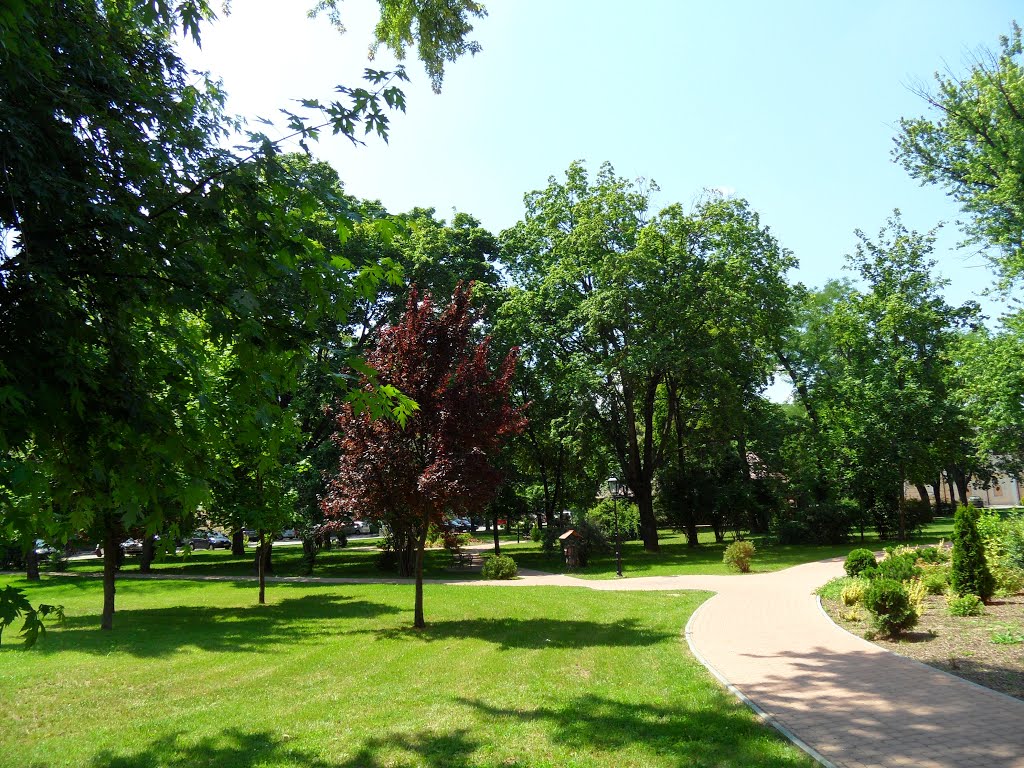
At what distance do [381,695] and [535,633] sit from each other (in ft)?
14.7

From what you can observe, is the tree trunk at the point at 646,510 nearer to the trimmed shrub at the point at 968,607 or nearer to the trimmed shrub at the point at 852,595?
the trimmed shrub at the point at 852,595

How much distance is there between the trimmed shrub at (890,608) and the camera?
10.1 m

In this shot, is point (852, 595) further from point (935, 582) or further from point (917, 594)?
point (935, 582)

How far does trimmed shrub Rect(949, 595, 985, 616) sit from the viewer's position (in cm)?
1130

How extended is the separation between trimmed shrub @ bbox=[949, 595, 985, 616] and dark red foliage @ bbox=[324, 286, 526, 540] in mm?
8389

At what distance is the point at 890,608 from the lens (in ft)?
33.1

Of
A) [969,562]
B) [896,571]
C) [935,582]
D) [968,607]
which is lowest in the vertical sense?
[968,607]

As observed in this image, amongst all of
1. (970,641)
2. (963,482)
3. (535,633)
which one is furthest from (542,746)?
(963,482)

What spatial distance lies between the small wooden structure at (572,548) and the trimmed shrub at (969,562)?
1571 cm

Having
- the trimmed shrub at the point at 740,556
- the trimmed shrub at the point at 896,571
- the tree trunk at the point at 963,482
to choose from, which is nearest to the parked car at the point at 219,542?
the trimmed shrub at the point at 740,556

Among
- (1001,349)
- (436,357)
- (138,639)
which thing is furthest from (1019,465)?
(138,639)

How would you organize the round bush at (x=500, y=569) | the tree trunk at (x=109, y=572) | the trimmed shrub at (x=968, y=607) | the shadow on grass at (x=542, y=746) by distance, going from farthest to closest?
the round bush at (x=500, y=569) < the tree trunk at (x=109, y=572) < the trimmed shrub at (x=968, y=607) < the shadow on grass at (x=542, y=746)

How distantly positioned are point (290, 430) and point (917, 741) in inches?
235

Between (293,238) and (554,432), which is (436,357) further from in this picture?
(554,432)
